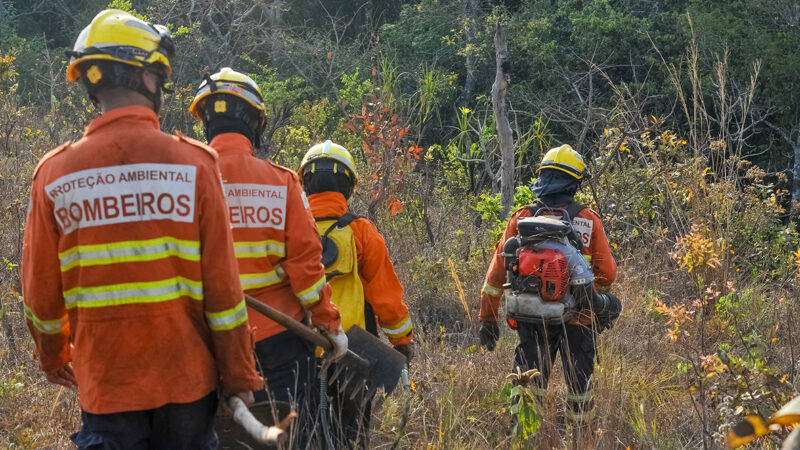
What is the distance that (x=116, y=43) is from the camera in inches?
101

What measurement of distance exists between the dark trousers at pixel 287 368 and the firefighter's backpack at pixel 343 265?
1.39ft

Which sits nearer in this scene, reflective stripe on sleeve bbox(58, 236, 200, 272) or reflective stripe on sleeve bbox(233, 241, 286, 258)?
reflective stripe on sleeve bbox(58, 236, 200, 272)

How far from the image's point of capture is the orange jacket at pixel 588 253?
4.63m

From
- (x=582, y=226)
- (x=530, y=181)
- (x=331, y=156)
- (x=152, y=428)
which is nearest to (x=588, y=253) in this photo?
(x=582, y=226)

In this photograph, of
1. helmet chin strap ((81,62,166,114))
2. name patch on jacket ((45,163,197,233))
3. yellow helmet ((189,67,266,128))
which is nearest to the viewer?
name patch on jacket ((45,163,197,233))

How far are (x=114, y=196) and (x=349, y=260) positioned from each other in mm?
1690

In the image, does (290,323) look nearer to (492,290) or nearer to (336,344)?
(336,344)

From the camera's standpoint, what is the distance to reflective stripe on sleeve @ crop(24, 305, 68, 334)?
2.62 metres

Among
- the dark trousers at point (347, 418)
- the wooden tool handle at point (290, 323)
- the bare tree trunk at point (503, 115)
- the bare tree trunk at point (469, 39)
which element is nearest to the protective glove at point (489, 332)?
the dark trousers at point (347, 418)

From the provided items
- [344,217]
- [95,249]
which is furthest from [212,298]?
[344,217]

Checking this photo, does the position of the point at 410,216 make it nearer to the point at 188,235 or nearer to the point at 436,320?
the point at 436,320

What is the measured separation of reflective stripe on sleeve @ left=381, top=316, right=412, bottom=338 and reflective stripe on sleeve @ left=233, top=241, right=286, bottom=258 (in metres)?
0.92

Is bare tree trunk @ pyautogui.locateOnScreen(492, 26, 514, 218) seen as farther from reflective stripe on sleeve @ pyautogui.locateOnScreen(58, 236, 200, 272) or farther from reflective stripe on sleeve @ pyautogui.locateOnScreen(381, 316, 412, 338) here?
reflective stripe on sleeve @ pyautogui.locateOnScreen(58, 236, 200, 272)

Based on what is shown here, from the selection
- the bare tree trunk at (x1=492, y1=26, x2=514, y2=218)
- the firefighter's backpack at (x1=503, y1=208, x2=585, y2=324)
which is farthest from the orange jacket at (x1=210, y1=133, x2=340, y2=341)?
the bare tree trunk at (x1=492, y1=26, x2=514, y2=218)
